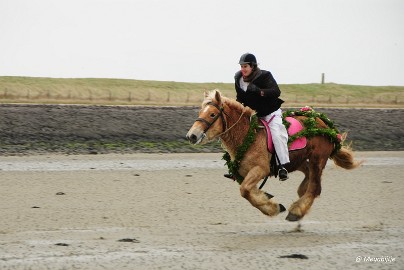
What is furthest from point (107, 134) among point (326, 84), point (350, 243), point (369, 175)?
point (326, 84)

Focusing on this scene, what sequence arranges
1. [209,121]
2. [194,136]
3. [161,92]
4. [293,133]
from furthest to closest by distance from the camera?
[161,92] → [293,133] → [209,121] → [194,136]

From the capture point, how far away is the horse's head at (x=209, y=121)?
1094cm

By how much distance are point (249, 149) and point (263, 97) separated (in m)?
0.76

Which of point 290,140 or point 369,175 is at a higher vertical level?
point 290,140

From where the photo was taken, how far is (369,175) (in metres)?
19.3

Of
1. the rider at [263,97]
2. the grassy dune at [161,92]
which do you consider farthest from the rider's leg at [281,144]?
the grassy dune at [161,92]

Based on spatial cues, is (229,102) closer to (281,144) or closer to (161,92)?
(281,144)

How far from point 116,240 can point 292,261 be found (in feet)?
7.61

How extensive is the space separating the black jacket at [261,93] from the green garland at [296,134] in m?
0.20

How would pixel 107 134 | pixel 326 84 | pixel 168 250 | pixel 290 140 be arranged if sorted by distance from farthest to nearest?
pixel 326 84 < pixel 107 134 < pixel 290 140 < pixel 168 250

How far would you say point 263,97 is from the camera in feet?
38.1

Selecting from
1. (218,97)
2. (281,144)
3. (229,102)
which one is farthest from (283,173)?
(218,97)

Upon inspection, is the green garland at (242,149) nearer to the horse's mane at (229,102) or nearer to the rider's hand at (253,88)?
the horse's mane at (229,102)

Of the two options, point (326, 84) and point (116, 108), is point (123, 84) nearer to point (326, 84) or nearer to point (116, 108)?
point (326, 84)
